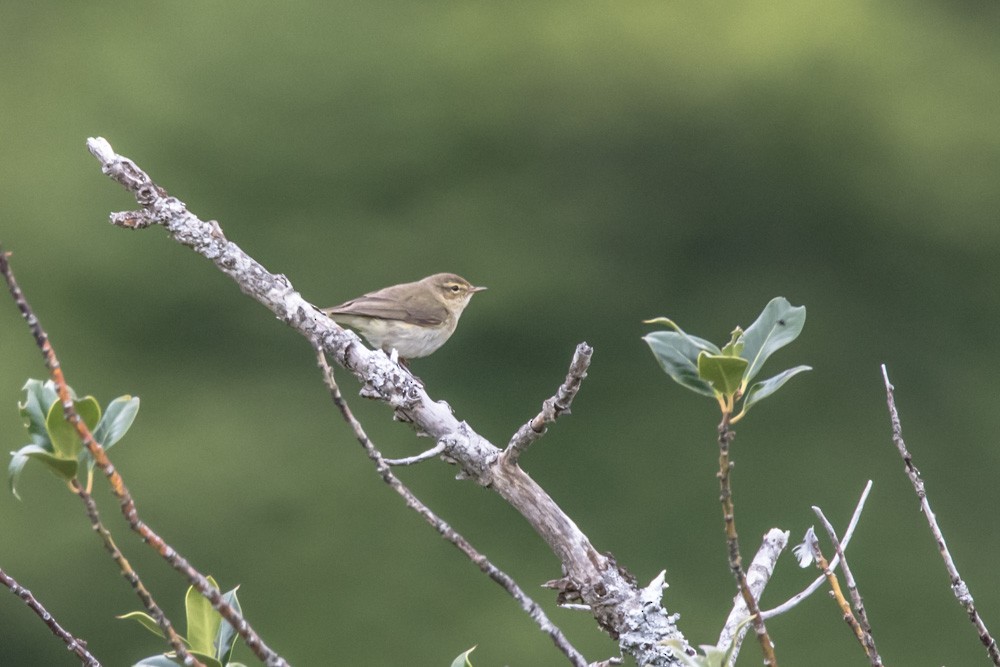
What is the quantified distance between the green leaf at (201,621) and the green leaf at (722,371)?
65cm

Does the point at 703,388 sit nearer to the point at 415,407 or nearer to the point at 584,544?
the point at 584,544

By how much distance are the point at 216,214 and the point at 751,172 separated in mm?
2940

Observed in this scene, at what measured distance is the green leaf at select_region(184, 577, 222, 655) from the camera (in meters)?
1.39

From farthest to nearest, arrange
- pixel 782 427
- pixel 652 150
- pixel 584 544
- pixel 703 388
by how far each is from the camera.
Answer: pixel 652 150, pixel 782 427, pixel 584 544, pixel 703 388

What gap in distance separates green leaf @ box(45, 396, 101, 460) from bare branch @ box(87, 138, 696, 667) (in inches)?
23.4

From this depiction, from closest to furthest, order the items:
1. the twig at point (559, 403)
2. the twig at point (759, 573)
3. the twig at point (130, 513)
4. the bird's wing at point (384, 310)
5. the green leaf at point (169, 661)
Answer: the twig at point (130, 513) < the green leaf at point (169, 661) < the twig at point (559, 403) < the twig at point (759, 573) < the bird's wing at point (384, 310)

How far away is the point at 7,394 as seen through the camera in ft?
18.7

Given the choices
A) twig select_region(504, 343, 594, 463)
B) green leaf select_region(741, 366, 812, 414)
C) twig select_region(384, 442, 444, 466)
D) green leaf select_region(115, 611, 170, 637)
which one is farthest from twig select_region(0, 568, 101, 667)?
green leaf select_region(741, 366, 812, 414)

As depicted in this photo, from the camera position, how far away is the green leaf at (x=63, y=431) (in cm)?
122

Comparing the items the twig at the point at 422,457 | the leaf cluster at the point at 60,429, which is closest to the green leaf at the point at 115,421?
the leaf cluster at the point at 60,429

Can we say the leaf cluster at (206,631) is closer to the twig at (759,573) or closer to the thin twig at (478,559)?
the thin twig at (478,559)

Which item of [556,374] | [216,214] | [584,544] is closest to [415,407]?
[584,544]

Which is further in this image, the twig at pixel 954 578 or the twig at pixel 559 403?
the twig at pixel 559 403

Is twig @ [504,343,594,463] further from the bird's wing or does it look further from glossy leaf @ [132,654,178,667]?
the bird's wing
